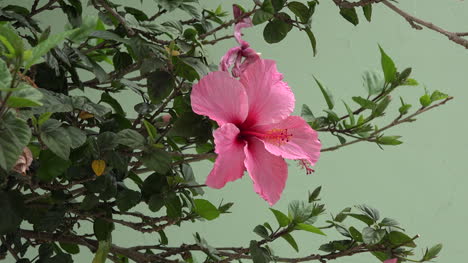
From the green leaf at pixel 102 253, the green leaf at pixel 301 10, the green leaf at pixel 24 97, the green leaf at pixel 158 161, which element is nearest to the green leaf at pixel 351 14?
the green leaf at pixel 301 10

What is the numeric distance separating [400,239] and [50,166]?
0.53 metres

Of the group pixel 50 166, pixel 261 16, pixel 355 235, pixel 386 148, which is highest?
pixel 261 16

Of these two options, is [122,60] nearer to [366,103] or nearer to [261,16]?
[261,16]

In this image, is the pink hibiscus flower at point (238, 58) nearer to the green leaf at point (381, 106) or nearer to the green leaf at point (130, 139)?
the green leaf at point (130, 139)

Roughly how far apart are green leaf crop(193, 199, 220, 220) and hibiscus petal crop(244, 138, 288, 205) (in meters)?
0.30

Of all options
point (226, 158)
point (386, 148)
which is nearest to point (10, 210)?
point (226, 158)

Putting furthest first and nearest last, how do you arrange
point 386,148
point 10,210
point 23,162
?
point 386,148 < point 10,210 < point 23,162

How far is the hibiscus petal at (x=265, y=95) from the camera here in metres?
0.77

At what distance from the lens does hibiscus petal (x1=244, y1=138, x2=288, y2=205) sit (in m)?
0.75

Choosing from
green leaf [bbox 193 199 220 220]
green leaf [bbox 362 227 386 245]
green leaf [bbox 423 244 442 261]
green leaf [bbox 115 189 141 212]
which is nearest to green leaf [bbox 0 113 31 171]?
green leaf [bbox 115 189 141 212]

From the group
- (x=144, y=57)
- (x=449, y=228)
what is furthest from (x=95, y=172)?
(x=449, y=228)

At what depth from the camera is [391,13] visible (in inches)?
84.8

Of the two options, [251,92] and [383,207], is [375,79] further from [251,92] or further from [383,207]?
[383,207]

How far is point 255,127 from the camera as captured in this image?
0.79m
